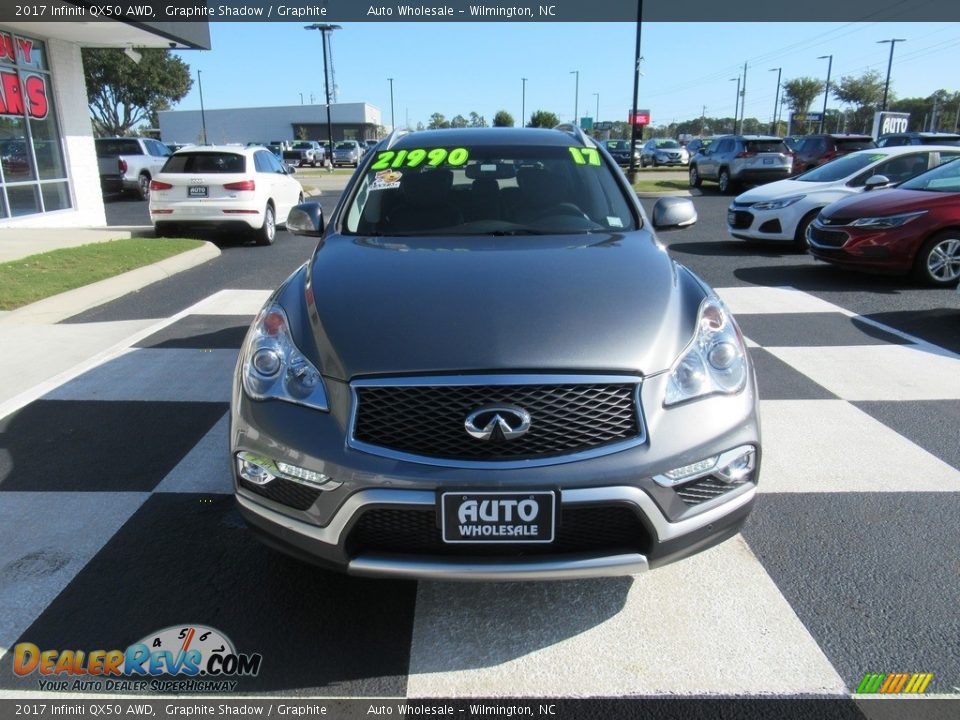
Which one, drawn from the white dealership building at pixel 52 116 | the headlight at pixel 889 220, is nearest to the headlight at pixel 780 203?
the headlight at pixel 889 220

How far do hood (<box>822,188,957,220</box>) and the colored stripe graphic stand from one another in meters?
7.15

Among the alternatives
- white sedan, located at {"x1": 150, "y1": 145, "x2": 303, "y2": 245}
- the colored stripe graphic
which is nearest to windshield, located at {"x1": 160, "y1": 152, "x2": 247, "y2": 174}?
white sedan, located at {"x1": 150, "y1": 145, "x2": 303, "y2": 245}

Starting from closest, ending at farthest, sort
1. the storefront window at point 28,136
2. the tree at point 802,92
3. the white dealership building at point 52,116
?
the storefront window at point 28,136
the white dealership building at point 52,116
the tree at point 802,92

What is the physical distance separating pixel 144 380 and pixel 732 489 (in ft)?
14.0

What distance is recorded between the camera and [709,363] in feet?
8.45

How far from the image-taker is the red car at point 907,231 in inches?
315

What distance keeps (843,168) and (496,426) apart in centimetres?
1080

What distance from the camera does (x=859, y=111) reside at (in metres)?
80.1

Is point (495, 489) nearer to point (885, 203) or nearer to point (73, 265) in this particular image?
point (885, 203)

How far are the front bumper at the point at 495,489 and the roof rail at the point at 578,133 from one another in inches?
96.8

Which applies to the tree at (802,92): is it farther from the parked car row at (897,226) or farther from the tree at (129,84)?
the parked car row at (897,226)

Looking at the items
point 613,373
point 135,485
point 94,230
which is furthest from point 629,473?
point 94,230

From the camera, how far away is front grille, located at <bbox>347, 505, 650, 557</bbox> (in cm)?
224

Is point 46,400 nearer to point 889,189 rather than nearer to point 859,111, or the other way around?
point 889,189
